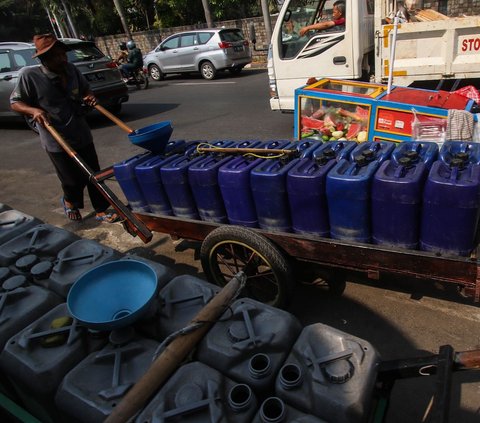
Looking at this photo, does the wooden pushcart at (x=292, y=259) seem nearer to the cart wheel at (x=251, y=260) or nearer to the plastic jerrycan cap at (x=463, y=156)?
the cart wheel at (x=251, y=260)

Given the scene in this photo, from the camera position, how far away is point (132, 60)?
13.5m

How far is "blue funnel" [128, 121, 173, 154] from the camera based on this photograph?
3301 mm

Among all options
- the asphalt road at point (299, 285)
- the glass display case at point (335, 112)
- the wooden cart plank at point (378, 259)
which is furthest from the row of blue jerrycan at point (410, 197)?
the glass display case at point (335, 112)

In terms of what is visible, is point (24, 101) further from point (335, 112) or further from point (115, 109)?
point (115, 109)

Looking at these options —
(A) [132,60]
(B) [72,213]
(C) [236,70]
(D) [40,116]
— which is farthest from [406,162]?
(A) [132,60]

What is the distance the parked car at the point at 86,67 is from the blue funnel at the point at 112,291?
780cm

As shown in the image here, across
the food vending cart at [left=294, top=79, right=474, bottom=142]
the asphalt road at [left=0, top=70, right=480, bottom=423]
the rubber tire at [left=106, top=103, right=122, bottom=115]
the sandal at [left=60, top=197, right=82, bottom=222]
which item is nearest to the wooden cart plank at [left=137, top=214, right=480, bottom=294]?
the asphalt road at [left=0, top=70, right=480, bottom=423]

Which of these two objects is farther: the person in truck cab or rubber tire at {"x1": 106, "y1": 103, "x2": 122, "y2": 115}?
rubber tire at {"x1": 106, "y1": 103, "x2": 122, "y2": 115}

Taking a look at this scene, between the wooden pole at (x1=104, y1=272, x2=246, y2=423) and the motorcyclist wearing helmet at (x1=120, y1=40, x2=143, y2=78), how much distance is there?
13.3 metres

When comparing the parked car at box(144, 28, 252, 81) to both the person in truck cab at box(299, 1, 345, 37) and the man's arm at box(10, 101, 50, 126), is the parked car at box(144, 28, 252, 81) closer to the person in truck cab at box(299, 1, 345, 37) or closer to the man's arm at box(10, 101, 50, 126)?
the person in truck cab at box(299, 1, 345, 37)

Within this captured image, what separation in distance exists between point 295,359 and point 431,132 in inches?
119

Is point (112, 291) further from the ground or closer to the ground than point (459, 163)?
closer to the ground

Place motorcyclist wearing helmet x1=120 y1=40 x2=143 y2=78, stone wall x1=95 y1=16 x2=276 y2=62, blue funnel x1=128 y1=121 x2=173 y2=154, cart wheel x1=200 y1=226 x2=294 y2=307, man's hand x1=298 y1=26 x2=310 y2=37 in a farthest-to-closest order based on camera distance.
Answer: stone wall x1=95 y1=16 x2=276 y2=62 → motorcyclist wearing helmet x1=120 y1=40 x2=143 y2=78 → man's hand x1=298 y1=26 x2=310 y2=37 → blue funnel x1=128 y1=121 x2=173 y2=154 → cart wheel x1=200 y1=226 x2=294 y2=307

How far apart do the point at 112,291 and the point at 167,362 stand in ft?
2.12
